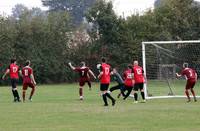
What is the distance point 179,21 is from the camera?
59.1 meters

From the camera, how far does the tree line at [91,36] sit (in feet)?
188

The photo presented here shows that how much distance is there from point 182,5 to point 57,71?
13908 millimetres

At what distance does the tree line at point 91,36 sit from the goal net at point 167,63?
1385 centimetres

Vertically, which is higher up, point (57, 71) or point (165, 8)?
point (165, 8)

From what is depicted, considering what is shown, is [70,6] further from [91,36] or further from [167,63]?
[167,63]

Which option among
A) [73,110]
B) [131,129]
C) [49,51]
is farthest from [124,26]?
[131,129]

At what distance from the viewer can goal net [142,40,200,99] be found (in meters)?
39.3

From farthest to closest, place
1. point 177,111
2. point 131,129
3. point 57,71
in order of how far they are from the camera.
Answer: point 57,71 → point 177,111 → point 131,129

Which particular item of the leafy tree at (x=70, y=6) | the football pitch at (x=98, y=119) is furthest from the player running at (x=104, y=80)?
the leafy tree at (x=70, y=6)

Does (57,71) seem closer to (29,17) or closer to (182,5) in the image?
(29,17)

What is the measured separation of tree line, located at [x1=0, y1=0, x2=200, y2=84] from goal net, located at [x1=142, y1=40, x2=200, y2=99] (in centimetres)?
1385

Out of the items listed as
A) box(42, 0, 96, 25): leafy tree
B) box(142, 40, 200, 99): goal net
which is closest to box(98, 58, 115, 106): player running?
box(142, 40, 200, 99): goal net

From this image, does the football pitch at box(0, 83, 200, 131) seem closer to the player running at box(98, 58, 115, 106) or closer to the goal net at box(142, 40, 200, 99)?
the player running at box(98, 58, 115, 106)

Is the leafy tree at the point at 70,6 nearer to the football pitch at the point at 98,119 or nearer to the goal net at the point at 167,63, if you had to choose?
the goal net at the point at 167,63
